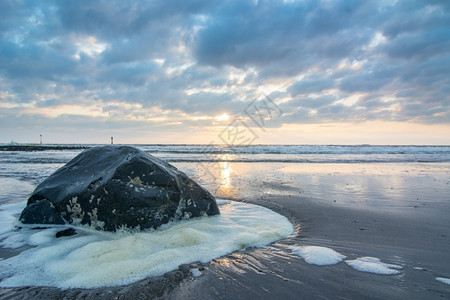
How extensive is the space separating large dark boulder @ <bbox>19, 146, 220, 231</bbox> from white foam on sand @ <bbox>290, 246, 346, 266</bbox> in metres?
1.90

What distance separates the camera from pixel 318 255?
2992mm

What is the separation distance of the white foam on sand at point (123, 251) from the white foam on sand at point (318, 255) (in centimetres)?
45

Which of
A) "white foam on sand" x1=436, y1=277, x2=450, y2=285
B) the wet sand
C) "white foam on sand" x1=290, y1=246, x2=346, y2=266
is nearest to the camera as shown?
the wet sand

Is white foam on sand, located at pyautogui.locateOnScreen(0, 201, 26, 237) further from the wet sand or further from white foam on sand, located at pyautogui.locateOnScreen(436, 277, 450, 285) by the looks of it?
white foam on sand, located at pyautogui.locateOnScreen(436, 277, 450, 285)

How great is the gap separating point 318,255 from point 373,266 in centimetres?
55

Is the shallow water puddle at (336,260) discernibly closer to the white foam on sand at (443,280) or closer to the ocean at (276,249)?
the ocean at (276,249)

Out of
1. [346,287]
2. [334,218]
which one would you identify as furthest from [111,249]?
[334,218]

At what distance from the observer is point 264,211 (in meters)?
5.07

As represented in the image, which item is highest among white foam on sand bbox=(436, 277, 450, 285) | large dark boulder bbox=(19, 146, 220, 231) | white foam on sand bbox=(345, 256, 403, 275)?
large dark boulder bbox=(19, 146, 220, 231)

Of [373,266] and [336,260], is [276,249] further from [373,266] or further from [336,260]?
[373,266]

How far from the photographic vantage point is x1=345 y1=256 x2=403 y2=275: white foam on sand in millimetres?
2600

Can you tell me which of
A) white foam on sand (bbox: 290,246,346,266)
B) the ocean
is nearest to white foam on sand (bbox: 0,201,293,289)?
the ocean

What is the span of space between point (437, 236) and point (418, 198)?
300cm

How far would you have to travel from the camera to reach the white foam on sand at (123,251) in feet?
8.07
